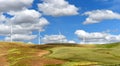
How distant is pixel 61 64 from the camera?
9644cm

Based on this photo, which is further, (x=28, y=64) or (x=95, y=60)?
(x=95, y=60)

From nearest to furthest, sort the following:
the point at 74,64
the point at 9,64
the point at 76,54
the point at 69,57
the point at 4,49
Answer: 1. the point at 74,64
2. the point at 9,64
3. the point at 69,57
4. the point at 76,54
5. the point at 4,49

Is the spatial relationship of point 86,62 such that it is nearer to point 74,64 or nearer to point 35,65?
point 74,64

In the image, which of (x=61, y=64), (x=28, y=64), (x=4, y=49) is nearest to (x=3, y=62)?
(x=28, y=64)

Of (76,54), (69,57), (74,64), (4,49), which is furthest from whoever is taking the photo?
(4,49)

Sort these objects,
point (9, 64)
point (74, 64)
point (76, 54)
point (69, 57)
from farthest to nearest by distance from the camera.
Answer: point (76, 54)
point (69, 57)
point (9, 64)
point (74, 64)

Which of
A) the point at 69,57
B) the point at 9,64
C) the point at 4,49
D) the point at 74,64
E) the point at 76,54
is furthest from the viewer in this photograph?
the point at 4,49

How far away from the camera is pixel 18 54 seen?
123250 mm

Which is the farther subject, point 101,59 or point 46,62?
point 101,59

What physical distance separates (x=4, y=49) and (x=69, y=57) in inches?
1756

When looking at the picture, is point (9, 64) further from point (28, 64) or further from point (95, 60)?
point (95, 60)

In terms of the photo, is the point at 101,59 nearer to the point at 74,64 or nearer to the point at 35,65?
the point at 74,64

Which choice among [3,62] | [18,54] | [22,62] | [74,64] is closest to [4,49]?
[18,54]

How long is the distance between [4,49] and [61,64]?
185ft
